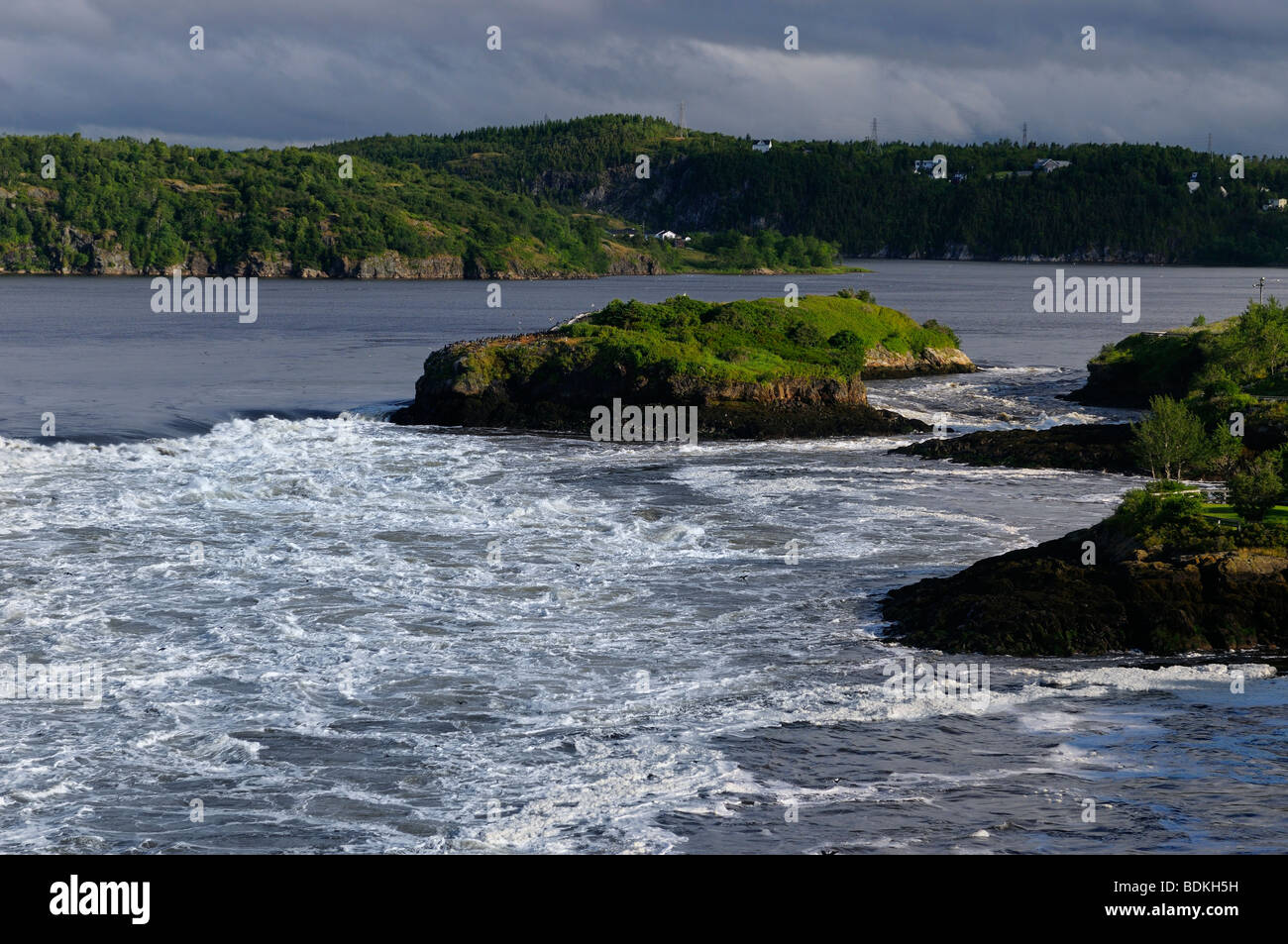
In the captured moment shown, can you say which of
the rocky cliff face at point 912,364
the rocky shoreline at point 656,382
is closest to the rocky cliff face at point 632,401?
the rocky shoreline at point 656,382

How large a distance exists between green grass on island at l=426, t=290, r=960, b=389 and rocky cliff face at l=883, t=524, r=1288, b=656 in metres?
29.0

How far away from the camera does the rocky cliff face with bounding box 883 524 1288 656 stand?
71.1 feet

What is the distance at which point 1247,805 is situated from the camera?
15.2 m

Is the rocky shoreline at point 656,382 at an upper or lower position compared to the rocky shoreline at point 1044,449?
upper

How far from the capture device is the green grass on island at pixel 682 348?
52250 millimetres

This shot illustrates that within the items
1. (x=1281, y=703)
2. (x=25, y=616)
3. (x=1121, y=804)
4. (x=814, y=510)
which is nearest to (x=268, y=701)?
(x=25, y=616)

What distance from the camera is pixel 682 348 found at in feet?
177
